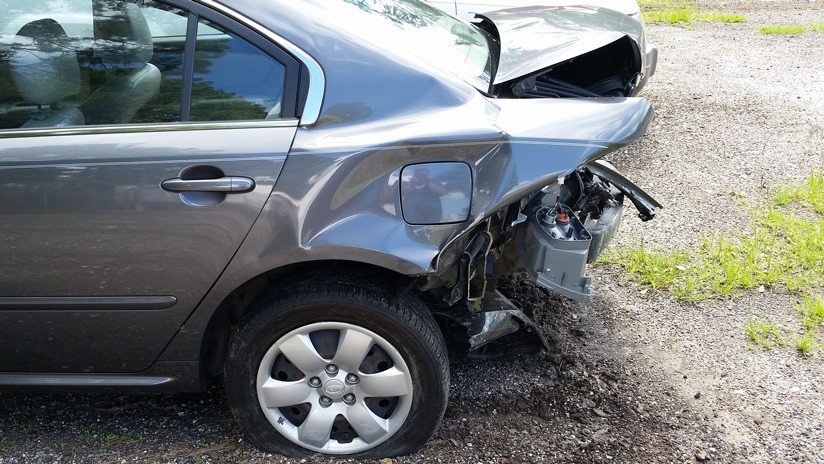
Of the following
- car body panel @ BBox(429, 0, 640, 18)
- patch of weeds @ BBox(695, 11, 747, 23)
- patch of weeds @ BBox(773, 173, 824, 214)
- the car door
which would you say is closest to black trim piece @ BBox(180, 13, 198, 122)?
the car door

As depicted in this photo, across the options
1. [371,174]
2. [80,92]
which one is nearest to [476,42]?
[371,174]

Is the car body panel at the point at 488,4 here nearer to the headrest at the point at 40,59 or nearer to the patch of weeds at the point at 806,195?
the patch of weeds at the point at 806,195

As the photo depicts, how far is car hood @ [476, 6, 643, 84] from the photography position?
3.06 metres

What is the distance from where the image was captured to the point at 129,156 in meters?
2.63

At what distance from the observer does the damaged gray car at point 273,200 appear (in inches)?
104

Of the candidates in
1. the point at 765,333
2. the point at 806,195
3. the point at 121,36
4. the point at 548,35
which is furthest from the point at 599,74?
the point at 806,195

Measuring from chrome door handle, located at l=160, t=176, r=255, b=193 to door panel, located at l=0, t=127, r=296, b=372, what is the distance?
0.06 ft

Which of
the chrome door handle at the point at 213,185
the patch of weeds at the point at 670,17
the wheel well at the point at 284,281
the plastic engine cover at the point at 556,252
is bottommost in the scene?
the patch of weeds at the point at 670,17

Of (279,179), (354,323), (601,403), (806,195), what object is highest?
(279,179)

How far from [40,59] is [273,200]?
3.20ft

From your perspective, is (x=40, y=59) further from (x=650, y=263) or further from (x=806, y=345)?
(x=806, y=345)

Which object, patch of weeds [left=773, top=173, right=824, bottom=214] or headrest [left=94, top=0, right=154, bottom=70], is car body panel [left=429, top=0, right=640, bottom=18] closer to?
patch of weeds [left=773, top=173, right=824, bottom=214]

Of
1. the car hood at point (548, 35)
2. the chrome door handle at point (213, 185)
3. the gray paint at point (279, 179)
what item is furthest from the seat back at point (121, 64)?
the car hood at point (548, 35)

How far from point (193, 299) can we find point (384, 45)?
3.53 ft
